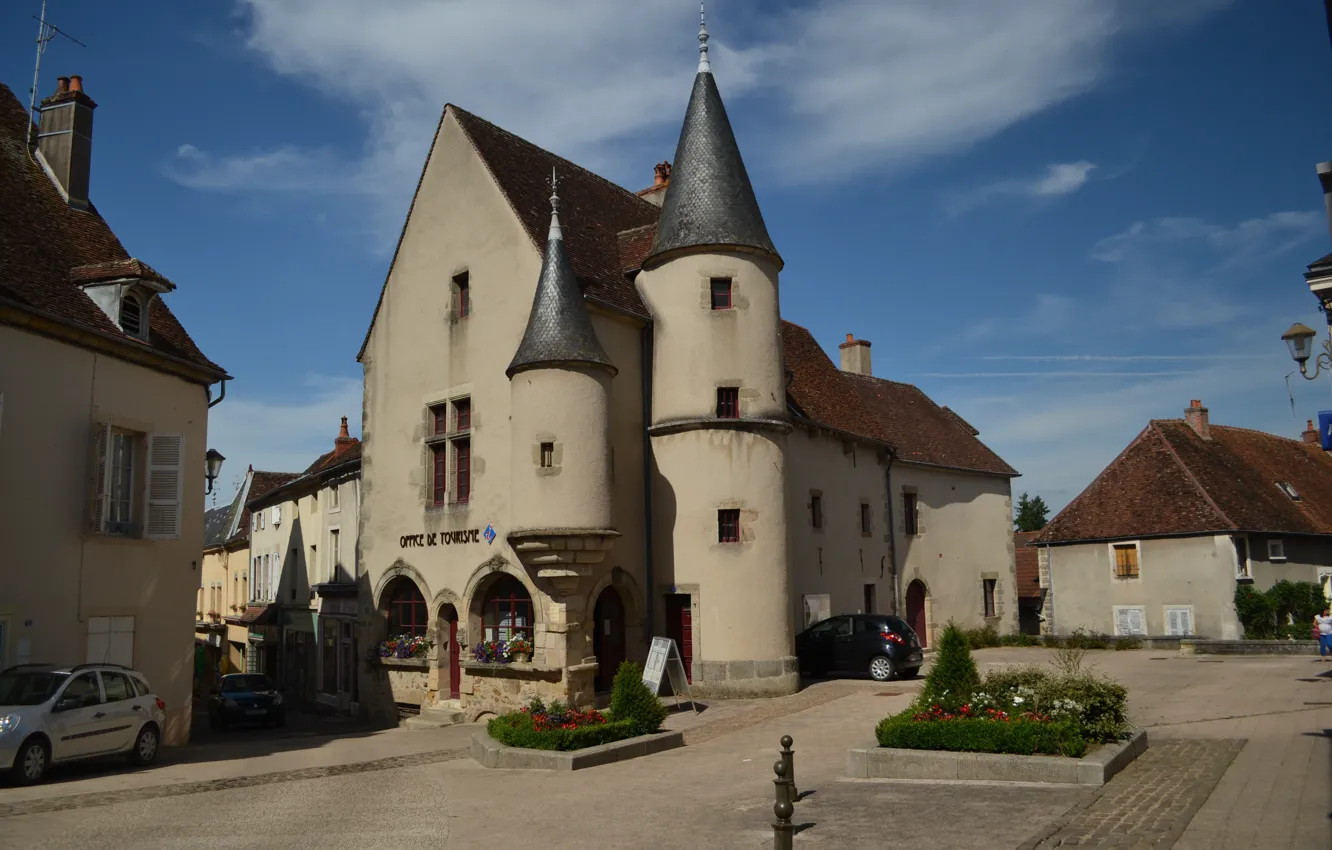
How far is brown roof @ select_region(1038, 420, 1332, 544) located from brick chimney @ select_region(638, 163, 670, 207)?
53.4 ft

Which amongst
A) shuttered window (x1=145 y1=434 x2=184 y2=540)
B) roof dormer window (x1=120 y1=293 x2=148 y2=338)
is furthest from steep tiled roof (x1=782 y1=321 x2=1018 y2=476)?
roof dormer window (x1=120 y1=293 x2=148 y2=338)

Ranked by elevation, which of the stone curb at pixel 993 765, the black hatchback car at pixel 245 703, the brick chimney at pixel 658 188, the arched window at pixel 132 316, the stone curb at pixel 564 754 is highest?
the brick chimney at pixel 658 188

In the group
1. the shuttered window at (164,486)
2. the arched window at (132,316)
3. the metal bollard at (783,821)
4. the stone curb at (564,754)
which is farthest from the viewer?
the shuttered window at (164,486)

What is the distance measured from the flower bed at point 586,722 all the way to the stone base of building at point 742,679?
15.7 ft

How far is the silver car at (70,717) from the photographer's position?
11516 millimetres

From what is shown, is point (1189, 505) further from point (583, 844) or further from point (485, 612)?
point (583, 844)

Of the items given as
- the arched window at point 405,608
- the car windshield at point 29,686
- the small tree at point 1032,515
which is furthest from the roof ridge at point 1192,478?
the small tree at point 1032,515

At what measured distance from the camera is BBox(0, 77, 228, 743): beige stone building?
14164 millimetres

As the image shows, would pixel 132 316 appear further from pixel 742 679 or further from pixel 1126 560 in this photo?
pixel 1126 560

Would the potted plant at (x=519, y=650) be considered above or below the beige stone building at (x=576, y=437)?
below

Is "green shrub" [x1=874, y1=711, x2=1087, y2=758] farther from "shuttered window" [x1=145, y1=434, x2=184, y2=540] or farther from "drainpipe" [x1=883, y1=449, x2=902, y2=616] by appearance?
"drainpipe" [x1=883, y1=449, x2=902, y2=616]

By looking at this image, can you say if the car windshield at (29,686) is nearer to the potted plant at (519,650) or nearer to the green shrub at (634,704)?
the green shrub at (634,704)

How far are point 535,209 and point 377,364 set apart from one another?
5.28 meters

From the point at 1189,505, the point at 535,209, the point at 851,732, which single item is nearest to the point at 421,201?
the point at 535,209
